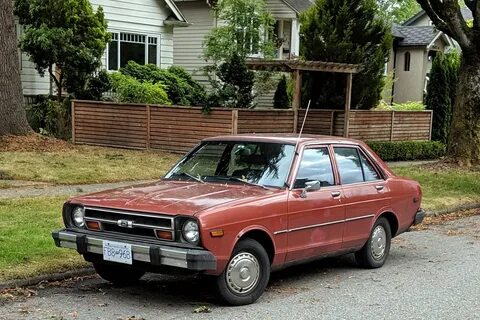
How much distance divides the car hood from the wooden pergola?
10933 mm

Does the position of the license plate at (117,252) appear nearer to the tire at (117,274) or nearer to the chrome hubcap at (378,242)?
the tire at (117,274)

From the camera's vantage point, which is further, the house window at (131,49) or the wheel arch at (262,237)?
the house window at (131,49)

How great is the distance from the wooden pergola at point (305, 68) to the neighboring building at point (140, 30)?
5.94m

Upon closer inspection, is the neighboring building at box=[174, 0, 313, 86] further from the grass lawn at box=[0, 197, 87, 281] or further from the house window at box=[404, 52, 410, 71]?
the grass lawn at box=[0, 197, 87, 281]

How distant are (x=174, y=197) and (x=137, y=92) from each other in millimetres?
13657

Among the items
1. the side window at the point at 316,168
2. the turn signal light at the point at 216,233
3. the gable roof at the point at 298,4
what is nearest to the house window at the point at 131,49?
the gable roof at the point at 298,4

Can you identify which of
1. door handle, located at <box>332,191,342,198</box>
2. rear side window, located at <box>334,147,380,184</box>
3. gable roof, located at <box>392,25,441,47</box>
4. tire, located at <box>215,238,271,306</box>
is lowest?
tire, located at <box>215,238,271,306</box>

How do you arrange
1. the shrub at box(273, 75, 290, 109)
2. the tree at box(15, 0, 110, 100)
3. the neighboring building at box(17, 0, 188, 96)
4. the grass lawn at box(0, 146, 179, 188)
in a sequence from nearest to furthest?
the grass lawn at box(0, 146, 179, 188)
the tree at box(15, 0, 110, 100)
the neighboring building at box(17, 0, 188, 96)
the shrub at box(273, 75, 290, 109)

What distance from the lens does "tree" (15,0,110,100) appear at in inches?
724

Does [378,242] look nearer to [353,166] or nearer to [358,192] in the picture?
[358,192]

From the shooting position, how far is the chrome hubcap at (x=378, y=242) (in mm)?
8016

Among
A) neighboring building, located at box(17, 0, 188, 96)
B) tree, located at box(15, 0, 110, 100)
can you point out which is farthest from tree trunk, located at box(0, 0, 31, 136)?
neighboring building, located at box(17, 0, 188, 96)

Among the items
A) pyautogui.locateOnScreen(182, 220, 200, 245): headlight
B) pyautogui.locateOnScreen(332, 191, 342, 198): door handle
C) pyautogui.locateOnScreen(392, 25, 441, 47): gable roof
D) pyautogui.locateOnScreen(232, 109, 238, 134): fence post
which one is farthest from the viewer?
pyautogui.locateOnScreen(392, 25, 441, 47): gable roof

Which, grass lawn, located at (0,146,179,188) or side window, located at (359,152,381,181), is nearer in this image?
side window, located at (359,152,381,181)
